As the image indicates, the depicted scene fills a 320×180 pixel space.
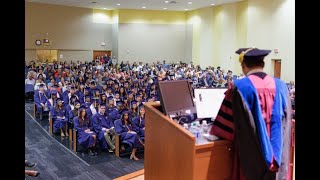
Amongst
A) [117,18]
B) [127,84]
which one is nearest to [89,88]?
[127,84]

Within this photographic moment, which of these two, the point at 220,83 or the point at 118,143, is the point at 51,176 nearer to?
the point at 118,143

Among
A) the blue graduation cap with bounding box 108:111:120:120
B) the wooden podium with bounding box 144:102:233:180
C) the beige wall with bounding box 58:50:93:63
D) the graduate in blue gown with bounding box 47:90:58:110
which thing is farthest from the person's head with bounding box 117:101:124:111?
the beige wall with bounding box 58:50:93:63

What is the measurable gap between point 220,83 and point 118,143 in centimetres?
935

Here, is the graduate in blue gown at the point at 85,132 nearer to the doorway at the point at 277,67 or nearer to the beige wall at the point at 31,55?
the doorway at the point at 277,67

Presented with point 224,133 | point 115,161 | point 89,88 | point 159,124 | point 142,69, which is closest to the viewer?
point 224,133

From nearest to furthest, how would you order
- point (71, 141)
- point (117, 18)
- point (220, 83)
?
point (71, 141) < point (220, 83) < point (117, 18)

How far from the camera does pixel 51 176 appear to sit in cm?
655

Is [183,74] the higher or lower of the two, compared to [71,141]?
higher

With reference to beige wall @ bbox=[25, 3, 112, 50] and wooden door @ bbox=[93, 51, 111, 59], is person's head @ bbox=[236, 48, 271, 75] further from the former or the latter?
wooden door @ bbox=[93, 51, 111, 59]

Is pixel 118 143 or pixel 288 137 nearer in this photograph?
pixel 288 137

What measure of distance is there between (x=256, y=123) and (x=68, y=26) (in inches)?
930

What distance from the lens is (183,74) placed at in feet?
61.2

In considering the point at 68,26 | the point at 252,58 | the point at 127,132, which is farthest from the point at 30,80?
the point at 252,58

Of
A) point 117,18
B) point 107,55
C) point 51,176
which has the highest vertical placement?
point 117,18
